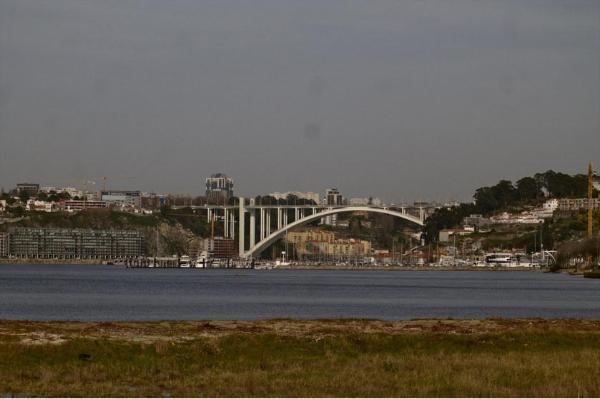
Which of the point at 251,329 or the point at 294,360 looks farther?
the point at 251,329

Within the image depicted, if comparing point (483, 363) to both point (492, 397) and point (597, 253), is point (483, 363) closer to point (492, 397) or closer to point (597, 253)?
point (492, 397)

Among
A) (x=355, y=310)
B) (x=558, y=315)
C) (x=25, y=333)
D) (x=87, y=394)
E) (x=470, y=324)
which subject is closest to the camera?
(x=87, y=394)

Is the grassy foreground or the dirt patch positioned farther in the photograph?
the dirt patch

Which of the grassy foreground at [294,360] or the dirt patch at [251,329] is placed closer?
the grassy foreground at [294,360]

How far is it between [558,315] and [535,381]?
31.3 meters

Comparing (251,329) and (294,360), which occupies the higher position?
(251,329)

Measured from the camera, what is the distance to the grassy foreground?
20844 millimetres

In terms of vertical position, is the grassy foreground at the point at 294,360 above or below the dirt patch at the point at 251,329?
below

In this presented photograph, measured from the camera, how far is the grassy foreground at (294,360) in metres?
20.8

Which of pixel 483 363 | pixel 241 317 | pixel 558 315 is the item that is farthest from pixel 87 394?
pixel 558 315

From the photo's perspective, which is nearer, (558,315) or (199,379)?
(199,379)

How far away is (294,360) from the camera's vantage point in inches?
977

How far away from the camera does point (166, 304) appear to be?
61.5 meters

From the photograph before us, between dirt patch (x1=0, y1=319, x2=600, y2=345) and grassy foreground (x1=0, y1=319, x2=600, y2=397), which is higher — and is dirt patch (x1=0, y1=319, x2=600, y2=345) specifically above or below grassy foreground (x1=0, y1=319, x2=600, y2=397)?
above
